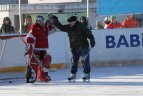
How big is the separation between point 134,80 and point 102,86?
121 cm

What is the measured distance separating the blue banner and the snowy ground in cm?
524

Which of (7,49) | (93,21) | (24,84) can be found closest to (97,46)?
(7,49)

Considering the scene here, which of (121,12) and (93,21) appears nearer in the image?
(121,12)

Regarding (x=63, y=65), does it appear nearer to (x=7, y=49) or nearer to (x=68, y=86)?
(x=7, y=49)

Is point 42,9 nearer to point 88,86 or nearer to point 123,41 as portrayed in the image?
point 123,41

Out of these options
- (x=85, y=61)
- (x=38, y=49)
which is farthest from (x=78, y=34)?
(x=38, y=49)

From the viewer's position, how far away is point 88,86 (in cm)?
1183

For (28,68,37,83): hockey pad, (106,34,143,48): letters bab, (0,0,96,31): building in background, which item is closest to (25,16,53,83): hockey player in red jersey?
(28,68,37,83): hockey pad

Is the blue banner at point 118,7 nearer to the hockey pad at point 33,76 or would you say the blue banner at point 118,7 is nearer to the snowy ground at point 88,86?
the snowy ground at point 88,86

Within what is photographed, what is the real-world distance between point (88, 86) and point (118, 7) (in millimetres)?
8362

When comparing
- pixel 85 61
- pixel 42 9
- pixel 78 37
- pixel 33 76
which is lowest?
pixel 33 76

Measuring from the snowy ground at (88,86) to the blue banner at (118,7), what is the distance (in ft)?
17.2

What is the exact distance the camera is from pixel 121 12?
65.1 feet

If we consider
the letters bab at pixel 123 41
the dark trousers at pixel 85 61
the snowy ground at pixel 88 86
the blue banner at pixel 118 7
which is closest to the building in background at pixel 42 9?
the blue banner at pixel 118 7
